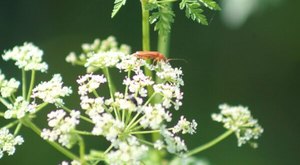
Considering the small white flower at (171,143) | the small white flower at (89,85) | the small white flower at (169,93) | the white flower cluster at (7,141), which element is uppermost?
the small white flower at (89,85)

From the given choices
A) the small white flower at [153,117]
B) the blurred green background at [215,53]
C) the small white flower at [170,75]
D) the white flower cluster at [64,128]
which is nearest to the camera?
the white flower cluster at [64,128]

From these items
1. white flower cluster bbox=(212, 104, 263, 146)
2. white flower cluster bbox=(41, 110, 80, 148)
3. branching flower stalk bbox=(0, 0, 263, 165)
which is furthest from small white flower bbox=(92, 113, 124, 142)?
white flower cluster bbox=(212, 104, 263, 146)

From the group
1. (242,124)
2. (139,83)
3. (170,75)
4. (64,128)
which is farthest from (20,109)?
(242,124)

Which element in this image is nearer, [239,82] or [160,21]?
[160,21]

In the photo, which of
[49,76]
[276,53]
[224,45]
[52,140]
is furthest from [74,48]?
[52,140]

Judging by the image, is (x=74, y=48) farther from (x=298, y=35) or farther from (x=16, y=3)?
(x=298, y=35)

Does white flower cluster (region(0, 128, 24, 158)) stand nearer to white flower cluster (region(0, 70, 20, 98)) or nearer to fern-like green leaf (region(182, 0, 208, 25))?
white flower cluster (region(0, 70, 20, 98))

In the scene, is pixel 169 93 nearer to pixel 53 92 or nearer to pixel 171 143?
pixel 171 143

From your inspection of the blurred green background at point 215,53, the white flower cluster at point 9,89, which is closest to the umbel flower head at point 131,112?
the white flower cluster at point 9,89

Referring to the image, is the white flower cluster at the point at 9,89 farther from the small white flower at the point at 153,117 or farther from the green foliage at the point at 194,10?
the green foliage at the point at 194,10
